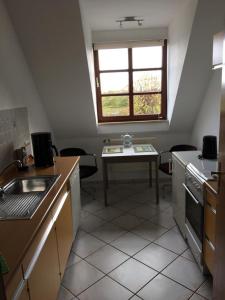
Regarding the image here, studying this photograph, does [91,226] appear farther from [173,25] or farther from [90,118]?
[173,25]

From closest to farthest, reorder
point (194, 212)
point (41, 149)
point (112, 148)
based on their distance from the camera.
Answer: point (194, 212) → point (41, 149) → point (112, 148)

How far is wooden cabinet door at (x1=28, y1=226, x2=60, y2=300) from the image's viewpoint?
1.38 meters

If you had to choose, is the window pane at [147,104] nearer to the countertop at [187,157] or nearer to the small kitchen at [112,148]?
the small kitchen at [112,148]

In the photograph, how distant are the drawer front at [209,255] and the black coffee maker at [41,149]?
1.59 metres

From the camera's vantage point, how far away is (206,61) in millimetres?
2965

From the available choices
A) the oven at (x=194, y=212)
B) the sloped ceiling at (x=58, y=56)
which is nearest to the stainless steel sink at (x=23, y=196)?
the oven at (x=194, y=212)

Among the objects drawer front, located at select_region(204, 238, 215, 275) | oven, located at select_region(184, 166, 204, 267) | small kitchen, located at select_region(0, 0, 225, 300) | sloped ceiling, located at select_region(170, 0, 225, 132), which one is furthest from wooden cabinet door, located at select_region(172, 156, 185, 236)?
sloped ceiling, located at select_region(170, 0, 225, 132)

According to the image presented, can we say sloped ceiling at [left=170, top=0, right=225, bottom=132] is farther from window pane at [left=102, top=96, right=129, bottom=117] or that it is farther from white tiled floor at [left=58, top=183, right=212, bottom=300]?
white tiled floor at [left=58, top=183, right=212, bottom=300]

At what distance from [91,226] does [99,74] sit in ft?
7.24

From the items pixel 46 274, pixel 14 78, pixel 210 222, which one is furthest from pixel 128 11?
pixel 46 274

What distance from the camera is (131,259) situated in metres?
2.41

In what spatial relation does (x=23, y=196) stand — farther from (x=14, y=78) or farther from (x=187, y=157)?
(x=187, y=157)

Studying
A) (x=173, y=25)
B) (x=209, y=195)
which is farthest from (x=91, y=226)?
Answer: (x=173, y=25)

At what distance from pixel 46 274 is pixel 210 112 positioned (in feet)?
8.63
